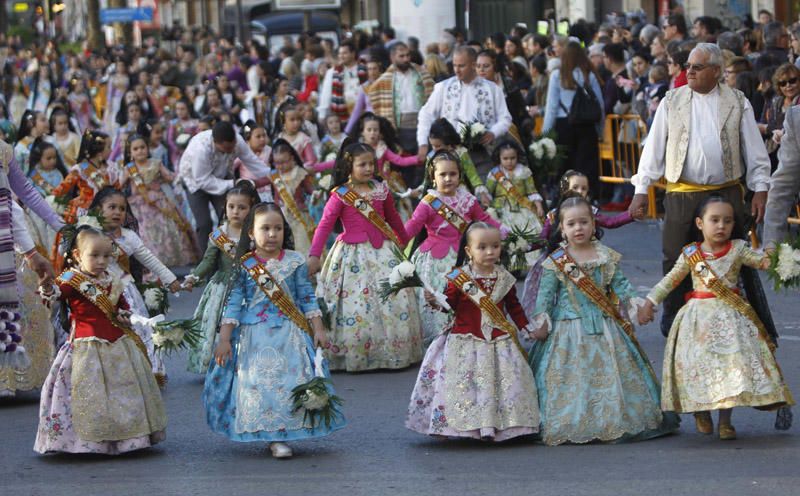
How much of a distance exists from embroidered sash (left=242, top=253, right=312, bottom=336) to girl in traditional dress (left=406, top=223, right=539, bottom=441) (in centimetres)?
68

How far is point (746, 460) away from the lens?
25.6 feet

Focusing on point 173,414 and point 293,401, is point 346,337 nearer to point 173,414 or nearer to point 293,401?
point 173,414

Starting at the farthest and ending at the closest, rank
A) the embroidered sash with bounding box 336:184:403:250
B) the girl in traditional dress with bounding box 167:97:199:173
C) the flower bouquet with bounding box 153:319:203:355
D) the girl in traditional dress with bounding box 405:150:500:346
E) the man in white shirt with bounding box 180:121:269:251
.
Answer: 1. the girl in traditional dress with bounding box 167:97:199:173
2. the man in white shirt with bounding box 180:121:269:251
3. the embroidered sash with bounding box 336:184:403:250
4. the girl in traditional dress with bounding box 405:150:500:346
5. the flower bouquet with bounding box 153:319:203:355

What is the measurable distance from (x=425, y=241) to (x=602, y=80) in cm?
873

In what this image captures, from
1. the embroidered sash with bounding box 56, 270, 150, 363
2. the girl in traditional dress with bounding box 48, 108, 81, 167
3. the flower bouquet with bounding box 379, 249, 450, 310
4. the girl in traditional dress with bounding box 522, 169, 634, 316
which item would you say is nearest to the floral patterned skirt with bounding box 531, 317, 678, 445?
the girl in traditional dress with bounding box 522, 169, 634, 316

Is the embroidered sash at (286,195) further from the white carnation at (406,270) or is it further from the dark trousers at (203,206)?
the white carnation at (406,270)

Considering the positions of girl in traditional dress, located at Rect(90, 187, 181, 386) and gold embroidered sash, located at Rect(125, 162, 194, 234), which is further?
gold embroidered sash, located at Rect(125, 162, 194, 234)

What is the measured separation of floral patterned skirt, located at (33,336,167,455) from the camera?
8297 millimetres

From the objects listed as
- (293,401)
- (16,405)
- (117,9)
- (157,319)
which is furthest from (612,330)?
(117,9)

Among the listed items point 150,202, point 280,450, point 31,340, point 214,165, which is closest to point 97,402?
point 280,450

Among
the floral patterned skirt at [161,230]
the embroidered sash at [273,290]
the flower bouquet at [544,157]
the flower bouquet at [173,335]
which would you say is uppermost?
the flower bouquet at [544,157]

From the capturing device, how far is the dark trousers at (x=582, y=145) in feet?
61.1

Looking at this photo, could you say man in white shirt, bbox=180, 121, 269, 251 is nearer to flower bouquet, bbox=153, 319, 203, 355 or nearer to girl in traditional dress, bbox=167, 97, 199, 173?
girl in traditional dress, bbox=167, 97, 199, 173

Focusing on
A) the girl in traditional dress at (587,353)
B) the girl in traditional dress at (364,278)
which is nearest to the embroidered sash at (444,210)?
the girl in traditional dress at (364,278)
